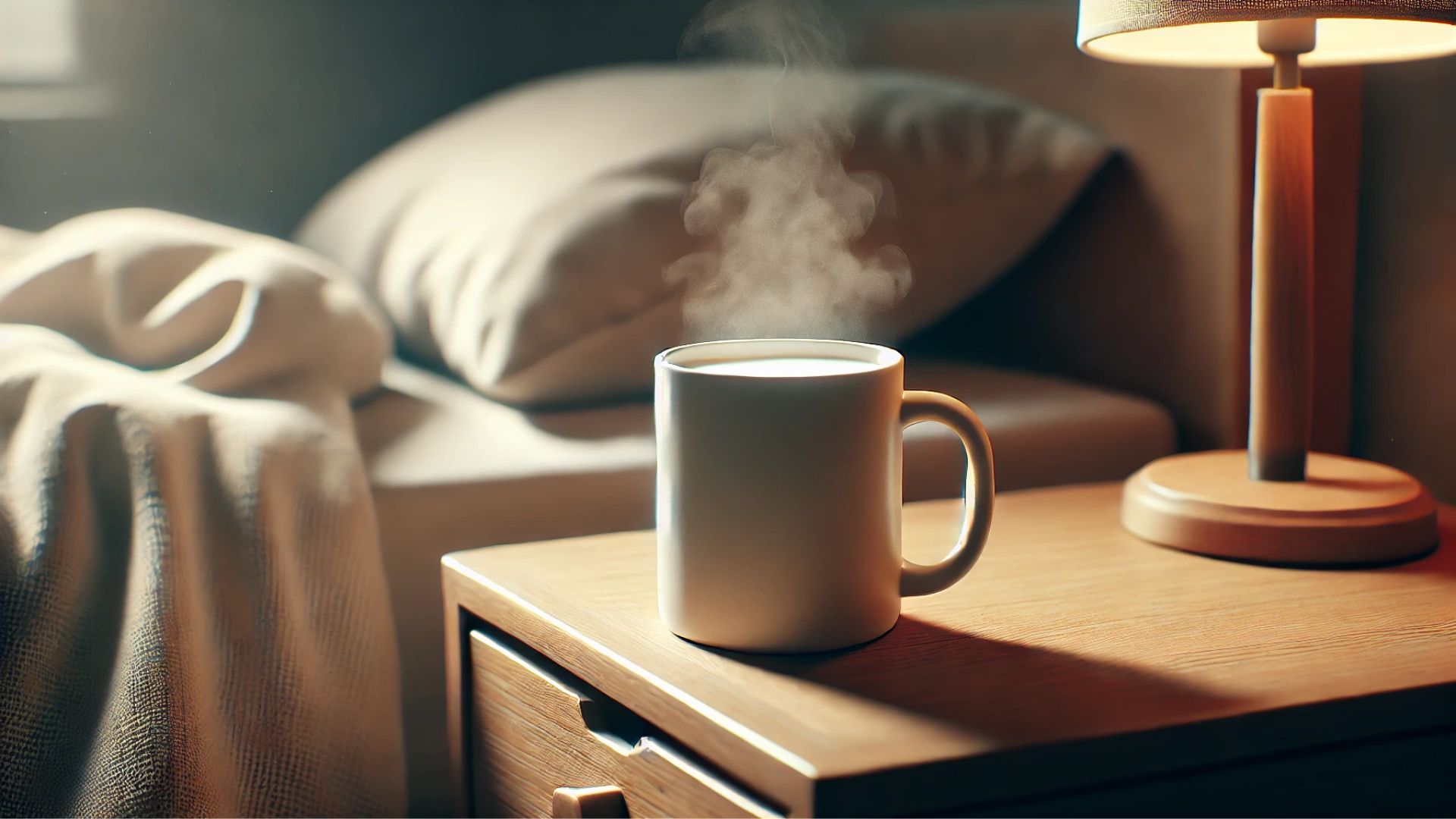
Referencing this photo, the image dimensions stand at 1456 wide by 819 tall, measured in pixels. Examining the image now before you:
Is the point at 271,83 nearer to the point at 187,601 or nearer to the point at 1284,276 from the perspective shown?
the point at 187,601

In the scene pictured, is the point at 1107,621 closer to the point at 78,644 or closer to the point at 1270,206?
the point at 1270,206

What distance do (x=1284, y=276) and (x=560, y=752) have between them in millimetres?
478

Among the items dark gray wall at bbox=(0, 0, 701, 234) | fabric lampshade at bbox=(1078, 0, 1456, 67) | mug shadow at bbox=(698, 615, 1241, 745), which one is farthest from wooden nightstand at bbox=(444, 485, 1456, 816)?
dark gray wall at bbox=(0, 0, 701, 234)

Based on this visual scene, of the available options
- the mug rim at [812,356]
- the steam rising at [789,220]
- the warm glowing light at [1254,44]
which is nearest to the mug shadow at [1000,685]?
the mug rim at [812,356]

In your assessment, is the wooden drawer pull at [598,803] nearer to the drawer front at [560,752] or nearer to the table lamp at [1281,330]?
the drawer front at [560,752]

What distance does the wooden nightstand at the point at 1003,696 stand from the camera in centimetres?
44

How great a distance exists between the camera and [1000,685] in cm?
49

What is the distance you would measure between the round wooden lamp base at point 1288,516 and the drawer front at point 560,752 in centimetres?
32

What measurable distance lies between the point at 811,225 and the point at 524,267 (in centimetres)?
31

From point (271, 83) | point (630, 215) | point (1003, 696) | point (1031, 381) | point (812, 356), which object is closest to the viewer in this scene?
point (1003, 696)

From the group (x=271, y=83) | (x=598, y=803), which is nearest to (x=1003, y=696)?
(x=598, y=803)

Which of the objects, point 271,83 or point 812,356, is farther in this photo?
point 271,83

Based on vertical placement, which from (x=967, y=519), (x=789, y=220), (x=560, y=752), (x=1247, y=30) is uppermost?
(x=1247, y=30)

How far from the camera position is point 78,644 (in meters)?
0.73
